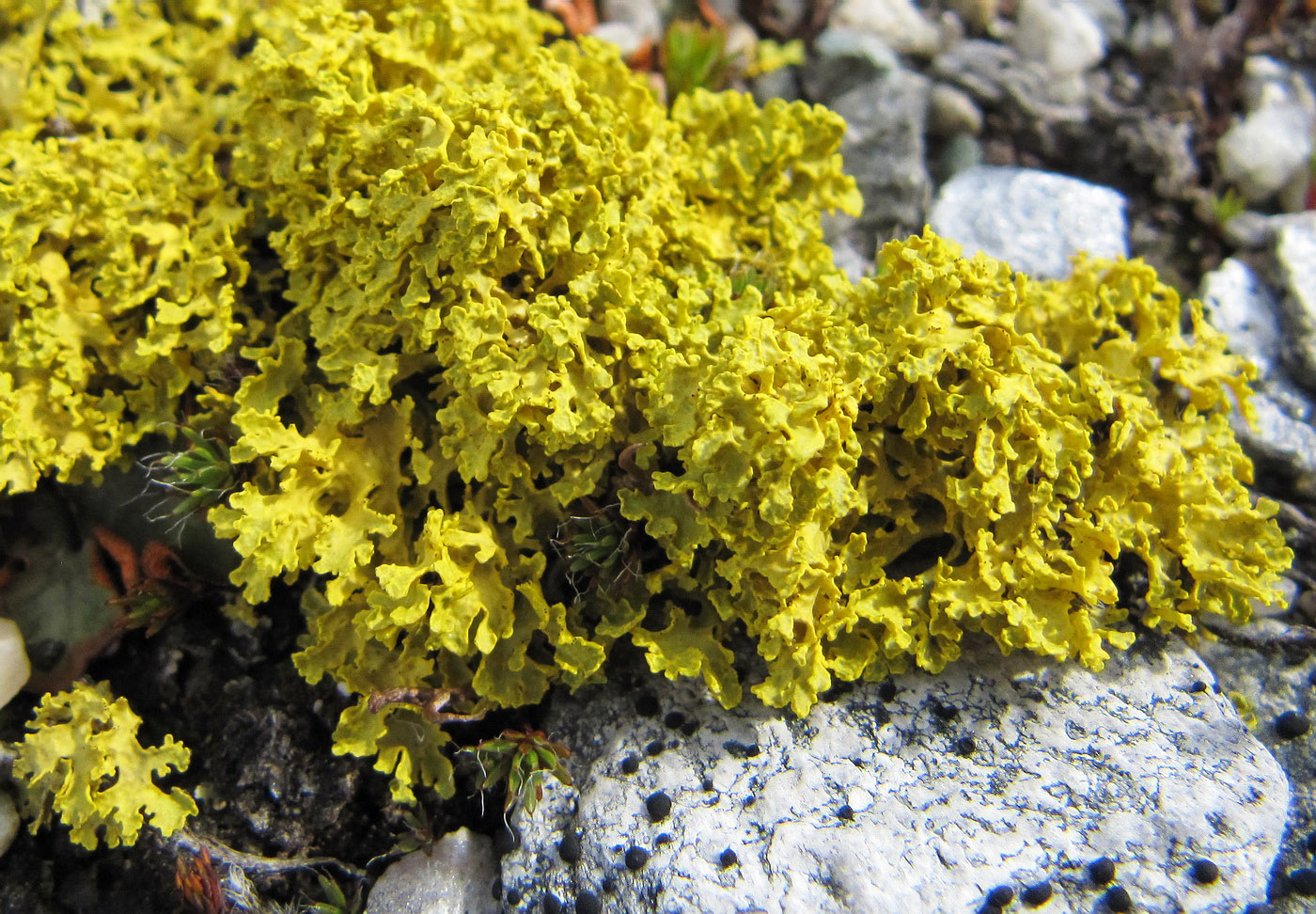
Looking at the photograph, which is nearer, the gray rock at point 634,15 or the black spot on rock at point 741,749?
the black spot on rock at point 741,749

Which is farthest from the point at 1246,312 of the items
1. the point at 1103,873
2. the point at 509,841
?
the point at 509,841

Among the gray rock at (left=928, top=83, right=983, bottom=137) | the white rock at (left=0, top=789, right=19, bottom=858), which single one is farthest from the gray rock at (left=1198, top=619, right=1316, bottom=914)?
the white rock at (left=0, top=789, right=19, bottom=858)

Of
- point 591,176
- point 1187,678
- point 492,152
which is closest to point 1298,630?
point 1187,678

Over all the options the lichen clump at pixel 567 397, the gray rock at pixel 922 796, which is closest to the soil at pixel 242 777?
the lichen clump at pixel 567 397

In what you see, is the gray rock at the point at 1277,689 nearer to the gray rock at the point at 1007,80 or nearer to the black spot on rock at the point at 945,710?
the black spot on rock at the point at 945,710

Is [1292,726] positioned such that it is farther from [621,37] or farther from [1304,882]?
[621,37]

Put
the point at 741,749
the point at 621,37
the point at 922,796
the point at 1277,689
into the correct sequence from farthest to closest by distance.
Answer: the point at 621,37 → the point at 1277,689 → the point at 741,749 → the point at 922,796
